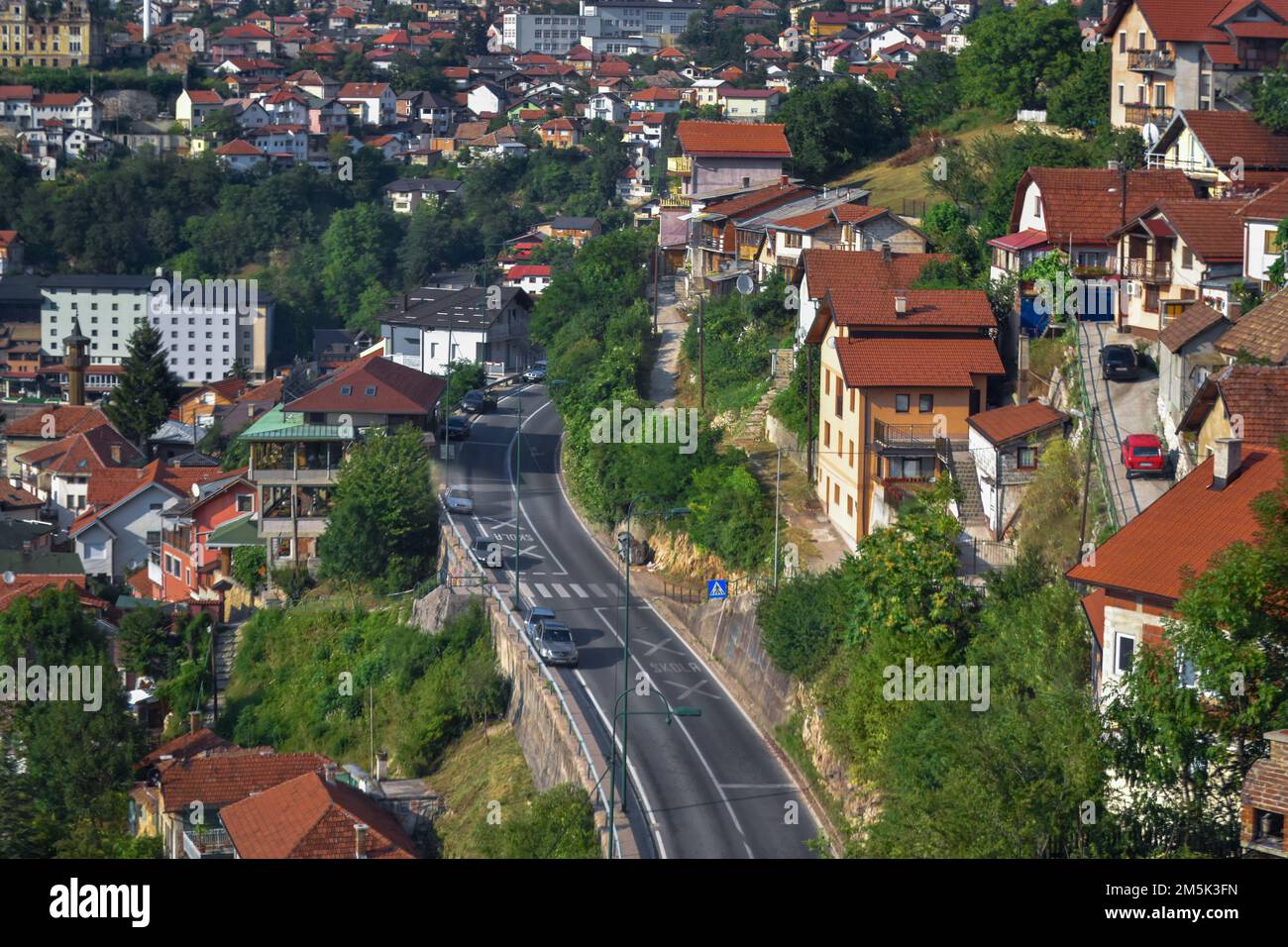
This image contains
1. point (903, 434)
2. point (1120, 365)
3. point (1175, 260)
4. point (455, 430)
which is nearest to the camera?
point (1120, 365)

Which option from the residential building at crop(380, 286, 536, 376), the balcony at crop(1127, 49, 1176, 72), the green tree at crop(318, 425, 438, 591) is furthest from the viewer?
the residential building at crop(380, 286, 536, 376)

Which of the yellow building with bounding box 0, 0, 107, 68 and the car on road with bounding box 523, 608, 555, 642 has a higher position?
the yellow building with bounding box 0, 0, 107, 68

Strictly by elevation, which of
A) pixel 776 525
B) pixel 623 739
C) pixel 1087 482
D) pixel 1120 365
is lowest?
pixel 623 739

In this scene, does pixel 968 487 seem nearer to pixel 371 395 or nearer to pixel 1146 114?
pixel 1146 114

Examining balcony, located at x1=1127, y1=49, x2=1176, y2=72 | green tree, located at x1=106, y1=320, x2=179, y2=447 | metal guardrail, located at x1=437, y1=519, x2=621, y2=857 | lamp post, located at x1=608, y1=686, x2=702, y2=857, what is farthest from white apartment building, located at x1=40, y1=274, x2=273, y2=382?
lamp post, located at x1=608, y1=686, x2=702, y2=857

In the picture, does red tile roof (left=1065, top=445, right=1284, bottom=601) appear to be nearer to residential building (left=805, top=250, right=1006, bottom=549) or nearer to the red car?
the red car

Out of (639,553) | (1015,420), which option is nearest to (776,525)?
(1015,420)

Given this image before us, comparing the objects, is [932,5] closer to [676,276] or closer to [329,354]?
[329,354]
